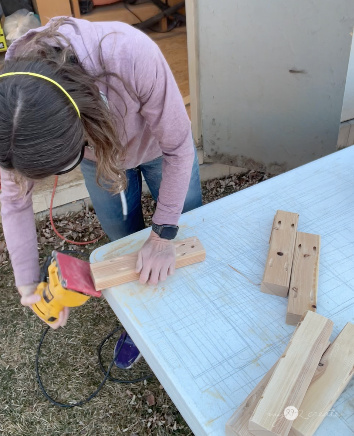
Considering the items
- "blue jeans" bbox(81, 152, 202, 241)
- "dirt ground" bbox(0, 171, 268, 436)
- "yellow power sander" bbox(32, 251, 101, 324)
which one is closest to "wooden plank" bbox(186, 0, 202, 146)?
"blue jeans" bbox(81, 152, 202, 241)

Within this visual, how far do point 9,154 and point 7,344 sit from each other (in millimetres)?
1652

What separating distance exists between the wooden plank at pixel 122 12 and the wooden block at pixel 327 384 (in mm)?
4351

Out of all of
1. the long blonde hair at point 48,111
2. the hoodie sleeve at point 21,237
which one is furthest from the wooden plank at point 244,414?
the hoodie sleeve at point 21,237

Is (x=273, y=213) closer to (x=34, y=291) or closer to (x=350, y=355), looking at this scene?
(x=350, y=355)

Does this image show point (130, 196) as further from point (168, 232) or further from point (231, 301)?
point (231, 301)

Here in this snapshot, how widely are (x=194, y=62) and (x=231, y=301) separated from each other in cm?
184

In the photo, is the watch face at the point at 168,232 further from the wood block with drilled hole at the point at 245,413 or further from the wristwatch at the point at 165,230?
the wood block with drilled hole at the point at 245,413

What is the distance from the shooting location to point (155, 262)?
1307 millimetres

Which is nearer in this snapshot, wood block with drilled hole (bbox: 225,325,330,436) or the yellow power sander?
wood block with drilled hole (bbox: 225,325,330,436)

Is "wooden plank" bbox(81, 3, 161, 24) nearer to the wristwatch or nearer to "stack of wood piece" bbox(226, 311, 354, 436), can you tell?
the wristwatch

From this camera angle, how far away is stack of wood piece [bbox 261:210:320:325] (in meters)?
1.18

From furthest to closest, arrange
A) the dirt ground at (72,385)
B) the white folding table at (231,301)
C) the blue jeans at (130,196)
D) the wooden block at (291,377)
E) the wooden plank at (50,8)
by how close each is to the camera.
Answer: the wooden plank at (50,8), the dirt ground at (72,385), the blue jeans at (130,196), the white folding table at (231,301), the wooden block at (291,377)

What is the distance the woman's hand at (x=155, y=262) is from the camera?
1.29 meters

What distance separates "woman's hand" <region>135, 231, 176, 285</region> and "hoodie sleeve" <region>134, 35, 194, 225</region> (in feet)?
0.28
